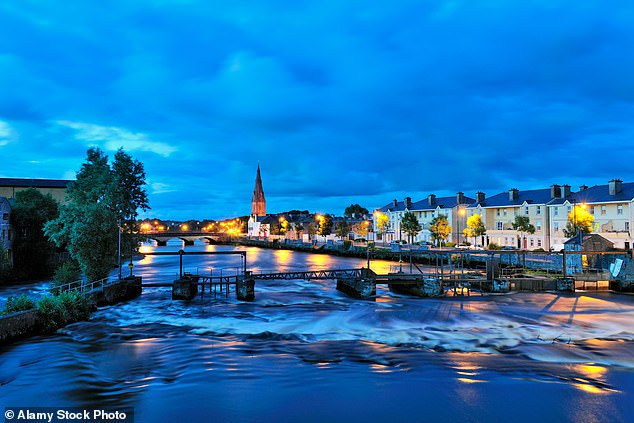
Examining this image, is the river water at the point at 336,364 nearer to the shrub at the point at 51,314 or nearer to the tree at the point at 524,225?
the shrub at the point at 51,314

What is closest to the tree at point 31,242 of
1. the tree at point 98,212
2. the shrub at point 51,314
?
the tree at point 98,212

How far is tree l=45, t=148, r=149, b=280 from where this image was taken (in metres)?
38.5

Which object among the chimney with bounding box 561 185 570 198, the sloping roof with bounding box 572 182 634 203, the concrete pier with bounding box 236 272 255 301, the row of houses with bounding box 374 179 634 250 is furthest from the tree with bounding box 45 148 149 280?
the chimney with bounding box 561 185 570 198

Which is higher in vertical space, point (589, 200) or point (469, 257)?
point (589, 200)

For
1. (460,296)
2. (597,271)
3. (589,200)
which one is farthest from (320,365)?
(589,200)

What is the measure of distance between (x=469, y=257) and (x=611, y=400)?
5683cm

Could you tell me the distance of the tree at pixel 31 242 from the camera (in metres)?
59.4

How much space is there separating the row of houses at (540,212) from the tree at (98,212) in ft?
207

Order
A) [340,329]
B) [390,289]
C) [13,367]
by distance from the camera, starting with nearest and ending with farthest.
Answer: [13,367], [340,329], [390,289]

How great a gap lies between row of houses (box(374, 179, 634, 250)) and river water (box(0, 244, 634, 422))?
39.6 m

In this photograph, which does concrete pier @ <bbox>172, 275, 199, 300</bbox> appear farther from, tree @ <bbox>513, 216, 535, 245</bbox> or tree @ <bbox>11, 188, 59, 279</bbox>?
tree @ <bbox>513, 216, 535, 245</bbox>

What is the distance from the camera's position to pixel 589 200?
243ft

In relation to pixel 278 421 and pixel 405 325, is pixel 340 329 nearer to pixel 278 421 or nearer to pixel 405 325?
pixel 405 325

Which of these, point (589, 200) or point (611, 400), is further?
point (589, 200)
